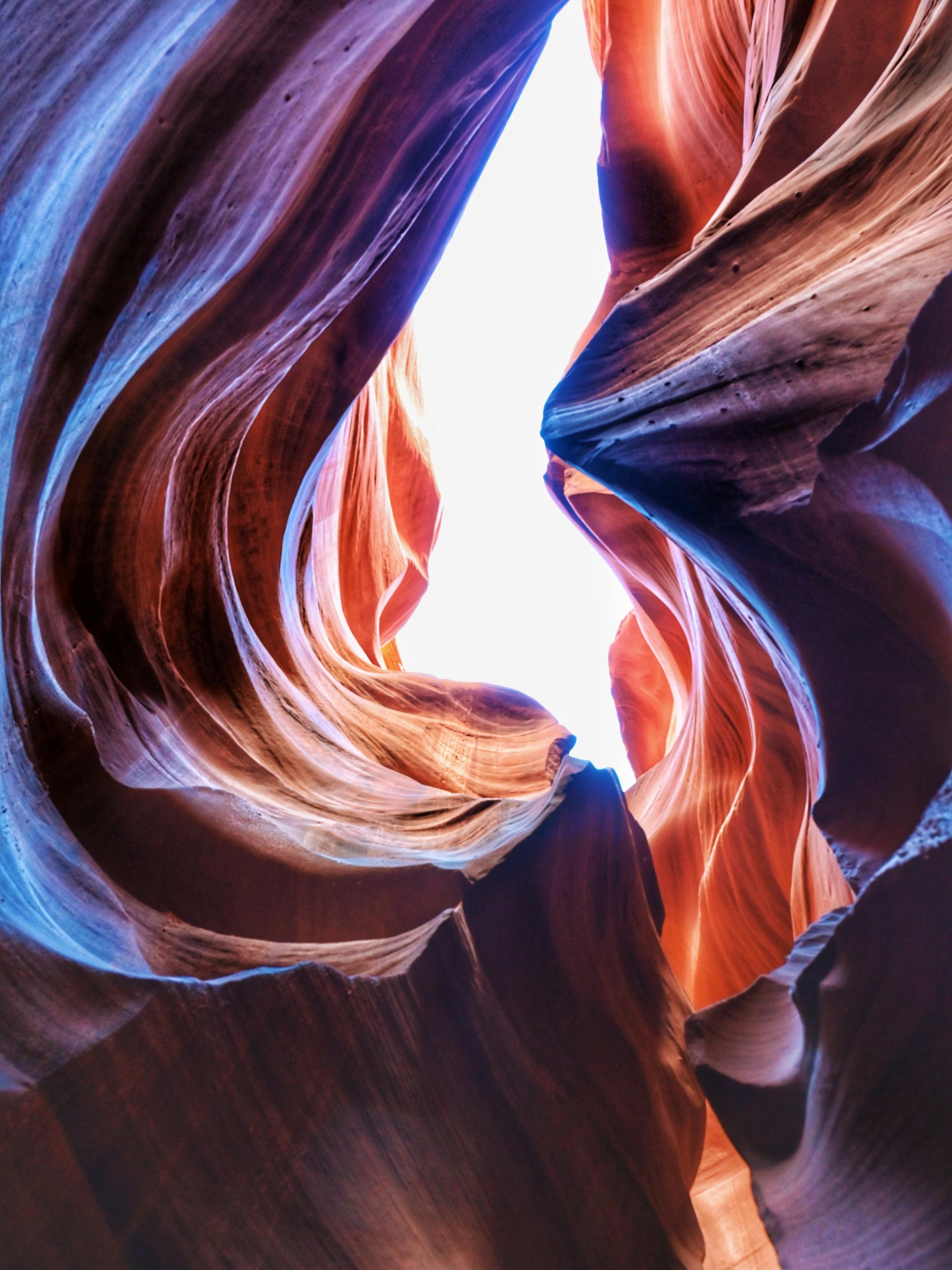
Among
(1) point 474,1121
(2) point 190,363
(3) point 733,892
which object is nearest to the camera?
(1) point 474,1121

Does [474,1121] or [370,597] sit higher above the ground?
[370,597]

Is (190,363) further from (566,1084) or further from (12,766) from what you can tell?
(566,1084)

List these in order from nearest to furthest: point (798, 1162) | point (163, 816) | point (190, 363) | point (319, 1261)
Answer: point (319, 1261), point (798, 1162), point (163, 816), point (190, 363)

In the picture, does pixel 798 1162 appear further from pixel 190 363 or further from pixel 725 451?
pixel 190 363

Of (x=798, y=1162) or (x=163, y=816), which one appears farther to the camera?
(x=163, y=816)

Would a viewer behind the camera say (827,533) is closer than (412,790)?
Yes

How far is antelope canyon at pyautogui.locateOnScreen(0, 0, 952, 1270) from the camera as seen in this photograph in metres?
2.21

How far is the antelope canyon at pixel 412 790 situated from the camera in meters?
2.21

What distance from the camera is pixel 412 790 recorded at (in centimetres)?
427

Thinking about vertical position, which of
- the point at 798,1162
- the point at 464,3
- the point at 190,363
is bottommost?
the point at 798,1162

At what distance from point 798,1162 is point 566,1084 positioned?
75 cm

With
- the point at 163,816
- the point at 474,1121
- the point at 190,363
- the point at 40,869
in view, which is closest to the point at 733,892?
the point at 474,1121

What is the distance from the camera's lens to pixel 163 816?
3.06 m

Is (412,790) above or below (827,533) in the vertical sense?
below
